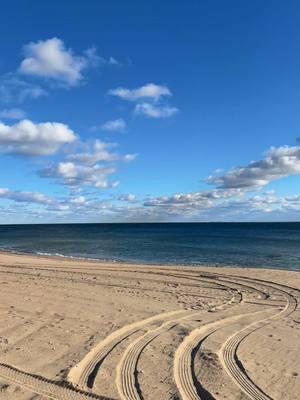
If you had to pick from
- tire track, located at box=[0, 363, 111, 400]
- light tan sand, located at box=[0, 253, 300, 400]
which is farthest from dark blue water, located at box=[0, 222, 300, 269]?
tire track, located at box=[0, 363, 111, 400]

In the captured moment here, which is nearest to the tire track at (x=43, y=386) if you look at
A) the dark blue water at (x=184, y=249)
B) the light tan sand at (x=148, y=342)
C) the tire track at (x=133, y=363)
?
the light tan sand at (x=148, y=342)

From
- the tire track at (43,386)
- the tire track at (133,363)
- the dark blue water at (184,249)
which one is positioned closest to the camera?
the tire track at (43,386)

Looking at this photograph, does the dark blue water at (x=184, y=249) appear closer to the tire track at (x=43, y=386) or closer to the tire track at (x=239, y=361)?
the tire track at (x=239, y=361)

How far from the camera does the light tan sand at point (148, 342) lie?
661 cm

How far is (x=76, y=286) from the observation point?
1670 cm

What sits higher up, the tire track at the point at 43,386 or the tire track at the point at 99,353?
the tire track at the point at 99,353

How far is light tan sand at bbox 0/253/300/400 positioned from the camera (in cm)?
661

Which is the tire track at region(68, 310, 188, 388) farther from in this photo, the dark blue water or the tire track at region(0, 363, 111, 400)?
the dark blue water

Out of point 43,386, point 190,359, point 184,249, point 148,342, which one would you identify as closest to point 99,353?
point 148,342

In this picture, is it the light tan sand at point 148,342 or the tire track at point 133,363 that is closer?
the tire track at point 133,363

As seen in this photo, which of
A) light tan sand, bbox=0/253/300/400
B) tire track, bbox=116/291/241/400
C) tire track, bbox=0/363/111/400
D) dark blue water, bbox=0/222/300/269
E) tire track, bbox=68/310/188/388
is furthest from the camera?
dark blue water, bbox=0/222/300/269

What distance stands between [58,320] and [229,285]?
9228mm

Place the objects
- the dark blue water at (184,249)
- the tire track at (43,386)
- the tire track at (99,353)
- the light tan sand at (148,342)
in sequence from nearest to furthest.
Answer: the tire track at (43,386), the light tan sand at (148,342), the tire track at (99,353), the dark blue water at (184,249)

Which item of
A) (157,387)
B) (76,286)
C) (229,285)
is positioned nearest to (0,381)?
(157,387)
